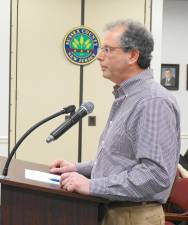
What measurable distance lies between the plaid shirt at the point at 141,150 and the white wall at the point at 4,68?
2.95 metres

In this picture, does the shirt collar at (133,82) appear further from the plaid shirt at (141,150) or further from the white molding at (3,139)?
the white molding at (3,139)

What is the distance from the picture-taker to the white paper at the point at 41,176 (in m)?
1.61

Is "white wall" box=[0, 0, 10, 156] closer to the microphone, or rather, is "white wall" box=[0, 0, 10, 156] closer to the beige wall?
the beige wall

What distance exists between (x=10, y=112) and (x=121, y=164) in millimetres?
3082

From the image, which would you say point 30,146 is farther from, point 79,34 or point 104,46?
point 104,46

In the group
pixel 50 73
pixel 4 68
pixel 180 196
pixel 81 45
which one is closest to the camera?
pixel 180 196

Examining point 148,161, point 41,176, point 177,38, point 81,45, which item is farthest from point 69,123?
point 177,38

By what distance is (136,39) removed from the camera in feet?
5.32

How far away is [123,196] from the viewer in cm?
151

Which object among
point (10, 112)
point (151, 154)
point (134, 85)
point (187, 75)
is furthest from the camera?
point (187, 75)

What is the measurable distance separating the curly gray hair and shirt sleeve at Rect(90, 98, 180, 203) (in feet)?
0.71

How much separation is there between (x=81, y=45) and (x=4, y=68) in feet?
2.94

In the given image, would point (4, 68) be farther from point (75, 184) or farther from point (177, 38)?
point (75, 184)

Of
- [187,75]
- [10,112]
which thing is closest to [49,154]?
[10,112]
